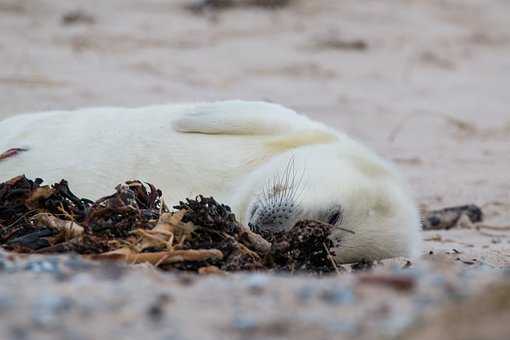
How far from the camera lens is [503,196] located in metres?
6.02

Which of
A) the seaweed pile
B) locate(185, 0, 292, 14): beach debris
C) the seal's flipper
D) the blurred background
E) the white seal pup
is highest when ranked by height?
Answer: locate(185, 0, 292, 14): beach debris

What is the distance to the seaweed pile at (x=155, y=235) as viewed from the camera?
3.41 m

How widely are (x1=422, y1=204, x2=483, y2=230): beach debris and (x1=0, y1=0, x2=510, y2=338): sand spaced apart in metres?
0.11

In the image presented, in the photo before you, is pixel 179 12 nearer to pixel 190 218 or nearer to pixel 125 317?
pixel 190 218

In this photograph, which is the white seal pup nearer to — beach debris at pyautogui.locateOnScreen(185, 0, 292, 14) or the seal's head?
the seal's head

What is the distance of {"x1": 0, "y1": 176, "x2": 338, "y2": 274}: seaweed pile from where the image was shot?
3.41 metres

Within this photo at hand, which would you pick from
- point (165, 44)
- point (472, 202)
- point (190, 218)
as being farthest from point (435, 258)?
point (165, 44)

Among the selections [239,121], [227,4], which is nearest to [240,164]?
[239,121]

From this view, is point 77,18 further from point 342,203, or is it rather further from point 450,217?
point 342,203

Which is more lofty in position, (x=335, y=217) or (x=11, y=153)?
(x=11, y=153)

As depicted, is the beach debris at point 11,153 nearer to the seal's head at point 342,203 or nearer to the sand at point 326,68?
the seal's head at point 342,203

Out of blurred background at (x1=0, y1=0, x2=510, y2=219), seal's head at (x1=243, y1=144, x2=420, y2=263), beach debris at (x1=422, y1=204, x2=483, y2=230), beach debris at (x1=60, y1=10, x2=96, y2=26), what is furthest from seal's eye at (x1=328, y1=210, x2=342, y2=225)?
beach debris at (x1=60, y1=10, x2=96, y2=26)

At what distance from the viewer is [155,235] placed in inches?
138

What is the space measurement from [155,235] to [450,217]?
92.9 inches
